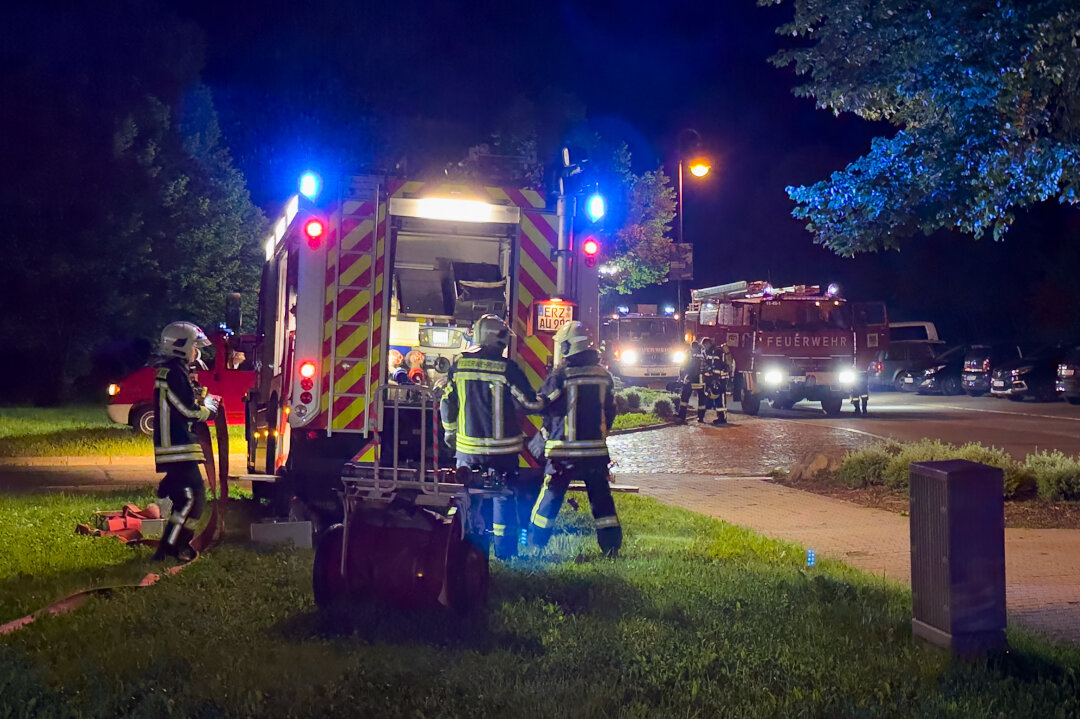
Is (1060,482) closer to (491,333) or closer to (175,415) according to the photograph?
(491,333)

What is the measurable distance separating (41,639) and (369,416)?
3118 millimetres

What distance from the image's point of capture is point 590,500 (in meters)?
7.61

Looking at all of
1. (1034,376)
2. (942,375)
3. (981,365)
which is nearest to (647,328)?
(942,375)

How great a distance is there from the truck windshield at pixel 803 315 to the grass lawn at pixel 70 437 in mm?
10856

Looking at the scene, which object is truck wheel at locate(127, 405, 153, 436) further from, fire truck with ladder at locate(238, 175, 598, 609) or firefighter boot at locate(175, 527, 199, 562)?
firefighter boot at locate(175, 527, 199, 562)

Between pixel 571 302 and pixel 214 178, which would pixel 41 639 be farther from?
pixel 214 178

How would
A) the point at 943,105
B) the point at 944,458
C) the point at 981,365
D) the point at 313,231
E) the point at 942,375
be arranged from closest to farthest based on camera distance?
1. the point at 313,231
2. the point at 943,105
3. the point at 944,458
4. the point at 981,365
5. the point at 942,375

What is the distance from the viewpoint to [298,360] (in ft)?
26.3

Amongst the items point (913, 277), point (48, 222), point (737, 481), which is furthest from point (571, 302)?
point (913, 277)

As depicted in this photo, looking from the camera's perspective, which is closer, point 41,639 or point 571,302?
point 41,639

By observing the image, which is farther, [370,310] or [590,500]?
[370,310]

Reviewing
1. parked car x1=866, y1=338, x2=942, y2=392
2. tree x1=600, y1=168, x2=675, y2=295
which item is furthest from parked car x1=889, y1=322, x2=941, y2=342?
tree x1=600, y1=168, x2=675, y2=295

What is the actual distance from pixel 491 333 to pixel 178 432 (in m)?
2.25

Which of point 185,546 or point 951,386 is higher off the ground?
point 951,386
